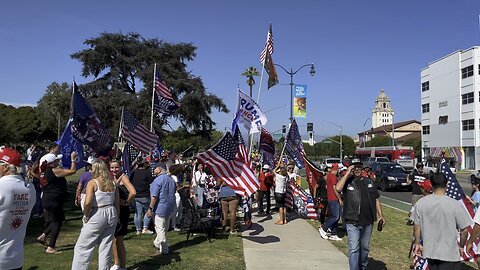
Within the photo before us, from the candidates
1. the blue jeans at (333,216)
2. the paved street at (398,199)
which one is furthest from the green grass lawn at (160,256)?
the paved street at (398,199)

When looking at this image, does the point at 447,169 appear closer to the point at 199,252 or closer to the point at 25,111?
the point at 199,252

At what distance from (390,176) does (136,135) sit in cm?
1611

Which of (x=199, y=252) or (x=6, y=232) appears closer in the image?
(x=6, y=232)

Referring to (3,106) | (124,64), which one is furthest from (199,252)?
(3,106)

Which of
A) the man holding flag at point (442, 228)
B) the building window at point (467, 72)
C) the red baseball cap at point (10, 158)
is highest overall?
the building window at point (467, 72)

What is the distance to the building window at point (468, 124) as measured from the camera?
6375 centimetres

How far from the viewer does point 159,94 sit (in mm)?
17828

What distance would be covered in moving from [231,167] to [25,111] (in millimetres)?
80386

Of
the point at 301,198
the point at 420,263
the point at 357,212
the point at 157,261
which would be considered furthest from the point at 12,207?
the point at 301,198

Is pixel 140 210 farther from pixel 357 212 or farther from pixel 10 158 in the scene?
pixel 10 158

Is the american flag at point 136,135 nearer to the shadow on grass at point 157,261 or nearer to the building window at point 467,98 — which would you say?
the shadow on grass at point 157,261

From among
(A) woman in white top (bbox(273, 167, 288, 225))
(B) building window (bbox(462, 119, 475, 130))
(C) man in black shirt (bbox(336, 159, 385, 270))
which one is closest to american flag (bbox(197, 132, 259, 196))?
(A) woman in white top (bbox(273, 167, 288, 225))

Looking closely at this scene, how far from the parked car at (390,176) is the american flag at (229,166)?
16614 mm

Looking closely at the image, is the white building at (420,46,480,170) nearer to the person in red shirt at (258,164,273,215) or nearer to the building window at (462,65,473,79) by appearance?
the building window at (462,65,473,79)
